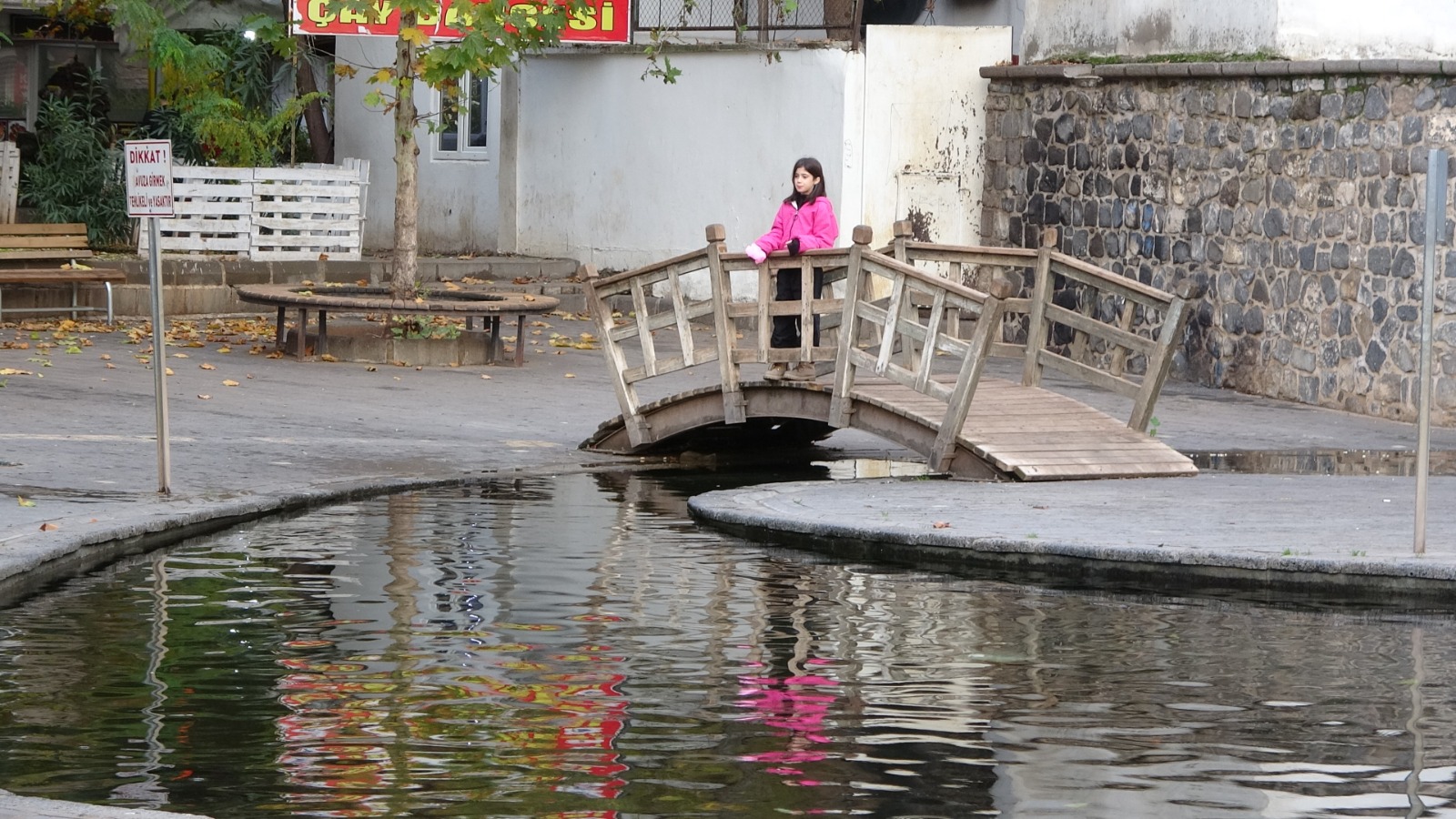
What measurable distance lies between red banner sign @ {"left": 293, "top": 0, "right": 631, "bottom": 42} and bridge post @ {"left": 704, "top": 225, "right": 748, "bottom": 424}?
5.64m

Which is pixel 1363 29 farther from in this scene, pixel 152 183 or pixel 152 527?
pixel 152 527

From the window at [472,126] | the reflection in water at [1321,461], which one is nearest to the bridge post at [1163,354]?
the reflection in water at [1321,461]

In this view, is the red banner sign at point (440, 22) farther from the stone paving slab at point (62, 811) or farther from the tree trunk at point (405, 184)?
the stone paving slab at point (62, 811)

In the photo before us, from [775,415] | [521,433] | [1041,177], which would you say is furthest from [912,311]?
[1041,177]

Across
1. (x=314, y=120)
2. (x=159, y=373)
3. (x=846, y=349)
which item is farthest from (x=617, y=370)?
(x=314, y=120)

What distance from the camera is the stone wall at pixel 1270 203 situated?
18.3 metres

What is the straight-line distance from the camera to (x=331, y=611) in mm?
9406

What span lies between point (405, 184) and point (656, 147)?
19.9ft

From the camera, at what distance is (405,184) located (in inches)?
799

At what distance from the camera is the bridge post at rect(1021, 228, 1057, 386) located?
14.9 meters

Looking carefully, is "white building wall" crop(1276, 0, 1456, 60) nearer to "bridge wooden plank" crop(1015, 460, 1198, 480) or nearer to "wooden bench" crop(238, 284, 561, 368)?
"wooden bench" crop(238, 284, 561, 368)

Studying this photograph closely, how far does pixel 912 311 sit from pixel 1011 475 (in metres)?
1.39

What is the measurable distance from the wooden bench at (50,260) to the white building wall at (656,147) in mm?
6137

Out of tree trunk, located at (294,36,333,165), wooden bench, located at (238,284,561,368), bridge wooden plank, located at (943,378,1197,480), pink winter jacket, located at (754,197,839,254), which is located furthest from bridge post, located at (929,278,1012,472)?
tree trunk, located at (294,36,333,165)
